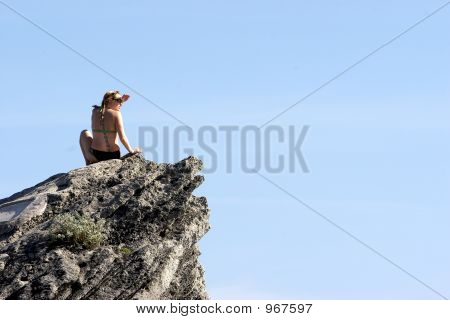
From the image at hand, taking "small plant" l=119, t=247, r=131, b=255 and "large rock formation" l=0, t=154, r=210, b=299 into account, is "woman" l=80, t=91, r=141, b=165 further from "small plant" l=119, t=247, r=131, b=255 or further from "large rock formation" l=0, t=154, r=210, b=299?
"small plant" l=119, t=247, r=131, b=255

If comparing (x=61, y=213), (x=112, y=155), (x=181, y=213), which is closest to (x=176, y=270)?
(x=181, y=213)

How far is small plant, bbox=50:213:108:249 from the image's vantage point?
22078 millimetres

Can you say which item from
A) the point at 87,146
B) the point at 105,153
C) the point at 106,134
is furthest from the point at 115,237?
the point at 87,146

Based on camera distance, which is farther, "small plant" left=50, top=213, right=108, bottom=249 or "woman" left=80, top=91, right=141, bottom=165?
"woman" left=80, top=91, right=141, bottom=165

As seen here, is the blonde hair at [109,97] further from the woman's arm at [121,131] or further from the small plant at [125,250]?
the small plant at [125,250]

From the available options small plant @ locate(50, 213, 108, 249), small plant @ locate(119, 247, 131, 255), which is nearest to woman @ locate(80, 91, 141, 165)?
small plant @ locate(50, 213, 108, 249)

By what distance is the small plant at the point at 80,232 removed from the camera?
22078mm

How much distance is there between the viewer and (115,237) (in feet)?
73.9

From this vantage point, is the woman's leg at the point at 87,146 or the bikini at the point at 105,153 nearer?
the bikini at the point at 105,153

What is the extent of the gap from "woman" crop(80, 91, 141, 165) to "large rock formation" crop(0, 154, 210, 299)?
1005 mm

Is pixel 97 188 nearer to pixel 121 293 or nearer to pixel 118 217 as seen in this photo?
pixel 118 217

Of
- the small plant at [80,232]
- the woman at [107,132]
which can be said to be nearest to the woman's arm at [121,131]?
the woman at [107,132]

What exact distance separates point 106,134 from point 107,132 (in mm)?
46
